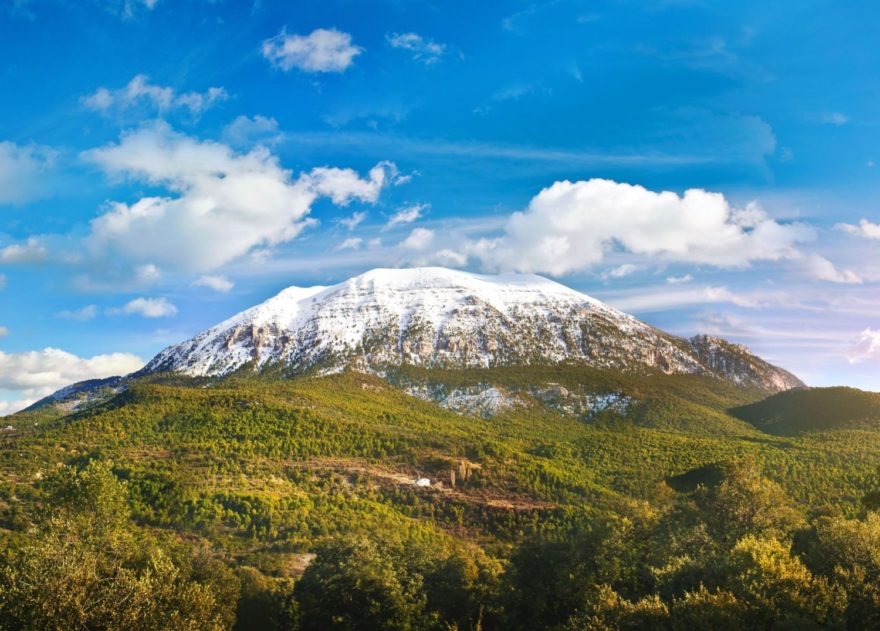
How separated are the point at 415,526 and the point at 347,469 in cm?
3473

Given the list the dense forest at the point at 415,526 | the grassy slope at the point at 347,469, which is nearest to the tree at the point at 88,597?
the dense forest at the point at 415,526

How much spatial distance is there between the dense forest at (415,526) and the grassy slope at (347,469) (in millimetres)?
743

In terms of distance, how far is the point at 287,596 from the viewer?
67.5m

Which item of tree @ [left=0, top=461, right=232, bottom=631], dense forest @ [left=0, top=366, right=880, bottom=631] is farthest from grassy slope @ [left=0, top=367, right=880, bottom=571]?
tree @ [left=0, top=461, right=232, bottom=631]

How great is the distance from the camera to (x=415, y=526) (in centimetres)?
12688

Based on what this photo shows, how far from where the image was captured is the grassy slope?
11662 cm

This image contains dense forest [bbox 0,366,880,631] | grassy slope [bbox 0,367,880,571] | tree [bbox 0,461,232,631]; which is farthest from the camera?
grassy slope [bbox 0,367,880,571]

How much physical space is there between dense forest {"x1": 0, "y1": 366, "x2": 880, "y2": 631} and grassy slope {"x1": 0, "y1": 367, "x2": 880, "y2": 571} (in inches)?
29.3

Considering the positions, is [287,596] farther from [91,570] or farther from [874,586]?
[874,586]

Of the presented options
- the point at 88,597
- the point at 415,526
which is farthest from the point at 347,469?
the point at 88,597

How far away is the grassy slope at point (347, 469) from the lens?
383 ft

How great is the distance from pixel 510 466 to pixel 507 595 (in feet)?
317

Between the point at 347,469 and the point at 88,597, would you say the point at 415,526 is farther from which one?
the point at 88,597

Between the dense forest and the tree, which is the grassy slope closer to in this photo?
the dense forest
